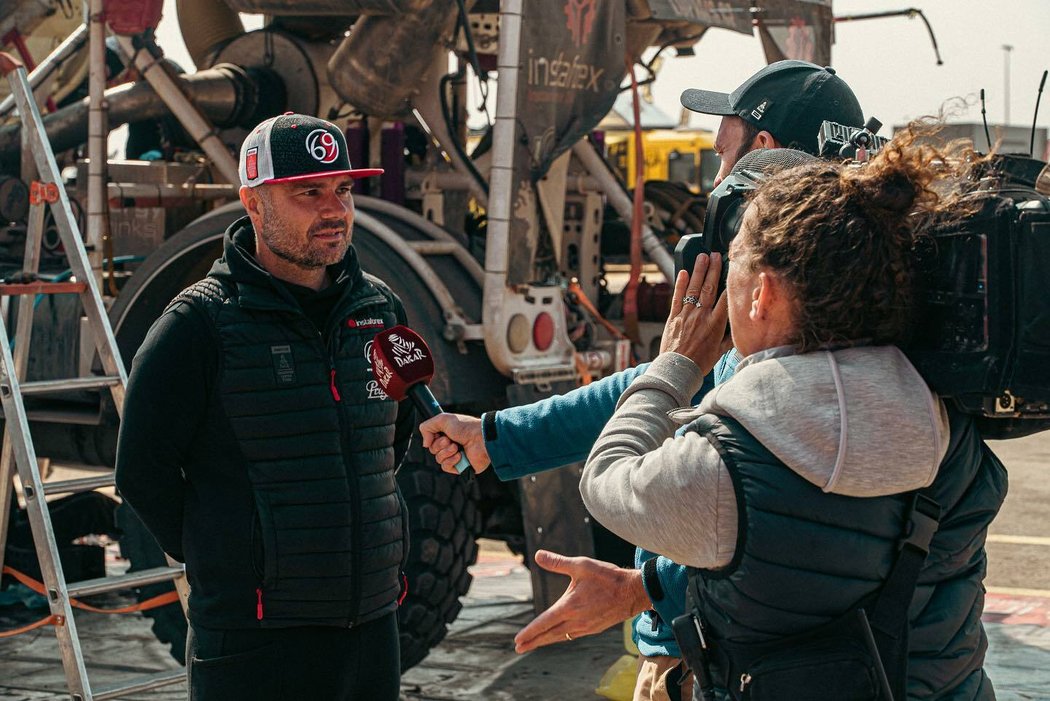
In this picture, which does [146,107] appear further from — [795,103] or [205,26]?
[795,103]

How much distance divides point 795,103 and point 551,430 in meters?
0.80

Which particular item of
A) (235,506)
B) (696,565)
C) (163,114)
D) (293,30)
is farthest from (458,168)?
(696,565)

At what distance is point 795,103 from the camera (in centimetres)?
297

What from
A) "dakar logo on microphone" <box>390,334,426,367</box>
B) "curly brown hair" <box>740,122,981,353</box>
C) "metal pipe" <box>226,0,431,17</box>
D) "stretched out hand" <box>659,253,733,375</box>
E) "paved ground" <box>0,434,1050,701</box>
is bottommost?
"paved ground" <box>0,434,1050,701</box>

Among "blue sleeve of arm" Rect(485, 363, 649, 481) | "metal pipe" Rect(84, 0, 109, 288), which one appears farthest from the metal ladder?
"blue sleeve of arm" Rect(485, 363, 649, 481)

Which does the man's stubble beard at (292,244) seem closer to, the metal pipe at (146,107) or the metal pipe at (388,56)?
the metal pipe at (388,56)

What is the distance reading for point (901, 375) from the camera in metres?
2.11

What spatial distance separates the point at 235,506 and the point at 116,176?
4.07 meters

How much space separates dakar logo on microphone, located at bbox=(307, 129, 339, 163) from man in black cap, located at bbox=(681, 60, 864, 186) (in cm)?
100

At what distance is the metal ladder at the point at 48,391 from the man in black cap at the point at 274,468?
4.26ft

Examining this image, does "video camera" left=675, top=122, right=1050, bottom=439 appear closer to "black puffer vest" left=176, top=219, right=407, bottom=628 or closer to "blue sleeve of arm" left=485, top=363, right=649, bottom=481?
"blue sleeve of arm" left=485, top=363, right=649, bottom=481

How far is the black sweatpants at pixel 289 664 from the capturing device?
3299 millimetres

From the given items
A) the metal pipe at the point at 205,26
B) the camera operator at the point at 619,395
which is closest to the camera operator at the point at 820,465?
the camera operator at the point at 619,395

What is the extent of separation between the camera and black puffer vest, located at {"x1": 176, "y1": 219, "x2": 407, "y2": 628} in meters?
3.37
